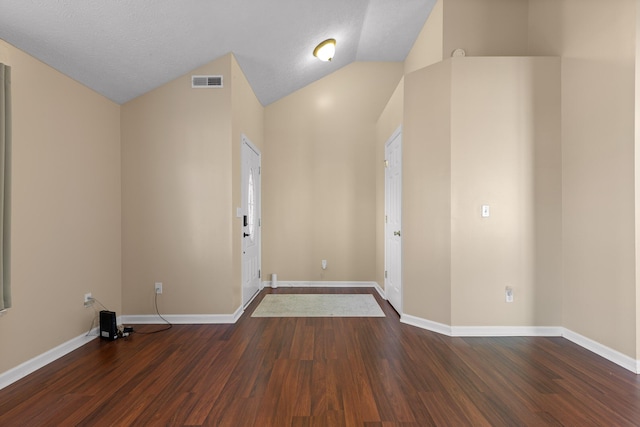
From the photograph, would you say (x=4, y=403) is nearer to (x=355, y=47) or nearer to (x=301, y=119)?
(x=301, y=119)

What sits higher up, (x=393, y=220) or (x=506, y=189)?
(x=506, y=189)

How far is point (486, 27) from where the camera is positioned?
12.2 feet

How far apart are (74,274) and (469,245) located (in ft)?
12.0

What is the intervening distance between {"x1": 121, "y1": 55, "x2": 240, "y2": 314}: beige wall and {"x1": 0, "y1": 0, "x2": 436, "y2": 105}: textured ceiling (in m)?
0.32

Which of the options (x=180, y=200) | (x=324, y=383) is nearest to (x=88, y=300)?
(x=180, y=200)

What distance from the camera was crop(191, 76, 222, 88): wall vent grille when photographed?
354cm

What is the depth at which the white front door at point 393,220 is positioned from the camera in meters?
3.88

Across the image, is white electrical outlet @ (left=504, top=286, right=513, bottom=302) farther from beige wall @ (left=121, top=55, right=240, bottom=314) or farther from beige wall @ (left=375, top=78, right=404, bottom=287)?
beige wall @ (left=121, top=55, right=240, bottom=314)

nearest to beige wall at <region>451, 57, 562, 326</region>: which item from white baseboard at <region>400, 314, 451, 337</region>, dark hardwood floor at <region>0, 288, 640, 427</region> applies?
white baseboard at <region>400, 314, 451, 337</region>

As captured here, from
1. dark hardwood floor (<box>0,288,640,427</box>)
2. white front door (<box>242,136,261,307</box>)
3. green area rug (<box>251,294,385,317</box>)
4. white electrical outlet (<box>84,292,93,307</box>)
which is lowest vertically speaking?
green area rug (<box>251,294,385,317</box>)

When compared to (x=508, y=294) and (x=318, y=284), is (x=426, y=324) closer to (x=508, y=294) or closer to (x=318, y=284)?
(x=508, y=294)

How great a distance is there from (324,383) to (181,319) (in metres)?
1.97

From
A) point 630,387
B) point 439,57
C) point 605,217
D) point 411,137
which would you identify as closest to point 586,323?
point 630,387

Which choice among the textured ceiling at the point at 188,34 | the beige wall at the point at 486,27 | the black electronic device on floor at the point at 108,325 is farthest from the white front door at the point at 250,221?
the beige wall at the point at 486,27
